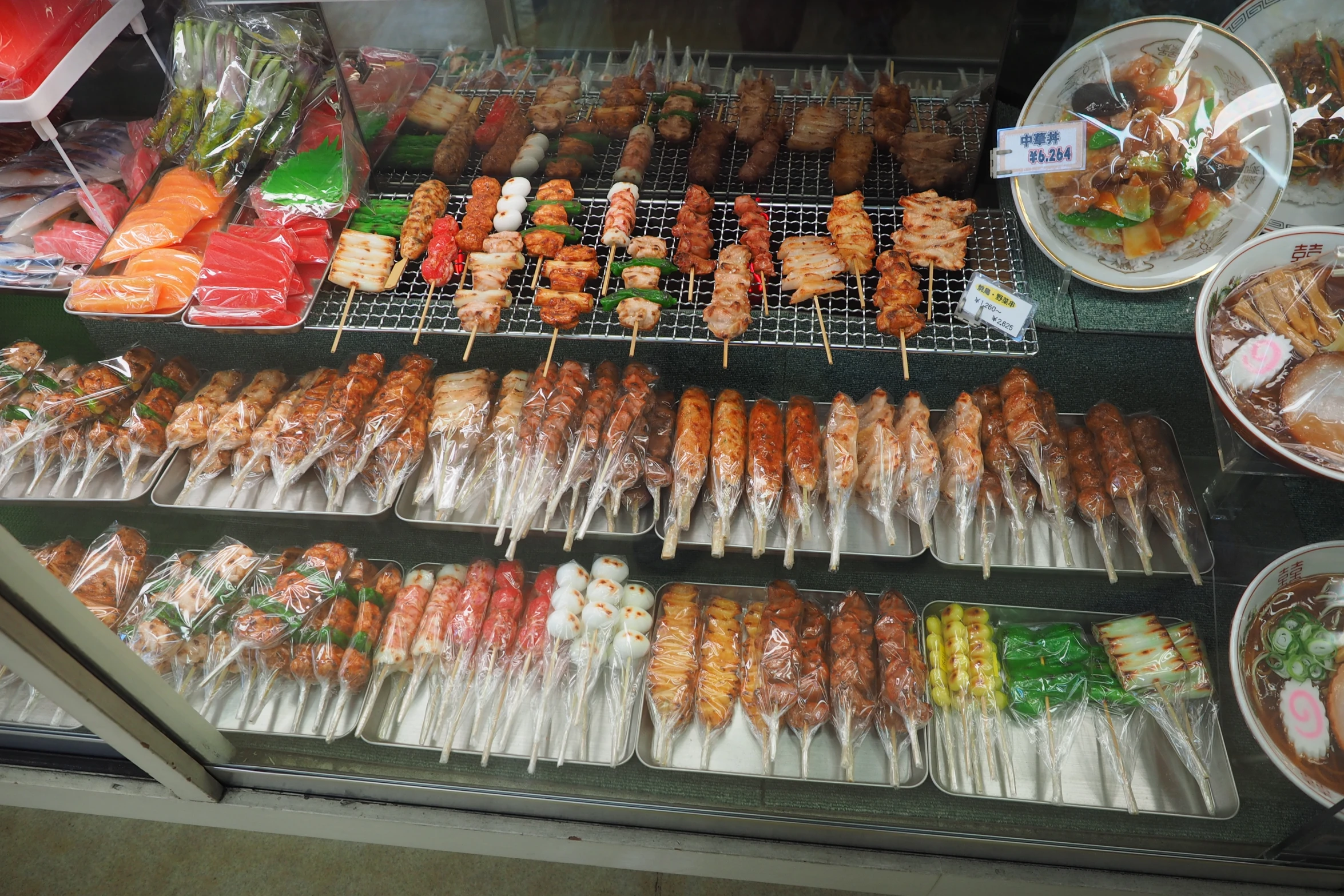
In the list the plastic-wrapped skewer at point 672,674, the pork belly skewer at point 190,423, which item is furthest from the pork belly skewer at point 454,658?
the pork belly skewer at point 190,423

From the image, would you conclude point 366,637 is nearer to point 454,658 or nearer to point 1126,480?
point 454,658

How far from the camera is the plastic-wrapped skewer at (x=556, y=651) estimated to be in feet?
9.76

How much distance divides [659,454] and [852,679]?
1.10m

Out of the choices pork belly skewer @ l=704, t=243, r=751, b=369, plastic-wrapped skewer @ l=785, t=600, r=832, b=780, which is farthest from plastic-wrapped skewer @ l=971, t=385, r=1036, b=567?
pork belly skewer @ l=704, t=243, r=751, b=369

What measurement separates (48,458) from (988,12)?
4097mm

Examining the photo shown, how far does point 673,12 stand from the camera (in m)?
3.50

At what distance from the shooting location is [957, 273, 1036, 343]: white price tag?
2.84 m

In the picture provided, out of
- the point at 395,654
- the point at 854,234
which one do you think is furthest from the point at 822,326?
the point at 395,654

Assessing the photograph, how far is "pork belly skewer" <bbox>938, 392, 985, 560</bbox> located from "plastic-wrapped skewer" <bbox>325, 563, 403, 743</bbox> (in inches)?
83.1

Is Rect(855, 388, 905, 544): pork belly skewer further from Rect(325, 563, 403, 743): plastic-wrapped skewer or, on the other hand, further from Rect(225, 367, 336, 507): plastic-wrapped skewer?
Rect(225, 367, 336, 507): plastic-wrapped skewer

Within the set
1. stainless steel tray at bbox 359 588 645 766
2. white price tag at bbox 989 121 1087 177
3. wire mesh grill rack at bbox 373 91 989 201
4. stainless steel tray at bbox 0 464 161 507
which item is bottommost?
stainless steel tray at bbox 359 588 645 766

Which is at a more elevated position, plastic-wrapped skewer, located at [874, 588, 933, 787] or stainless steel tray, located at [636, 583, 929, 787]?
plastic-wrapped skewer, located at [874, 588, 933, 787]

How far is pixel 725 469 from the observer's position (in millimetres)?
3037

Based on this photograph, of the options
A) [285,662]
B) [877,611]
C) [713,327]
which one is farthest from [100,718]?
[877,611]
